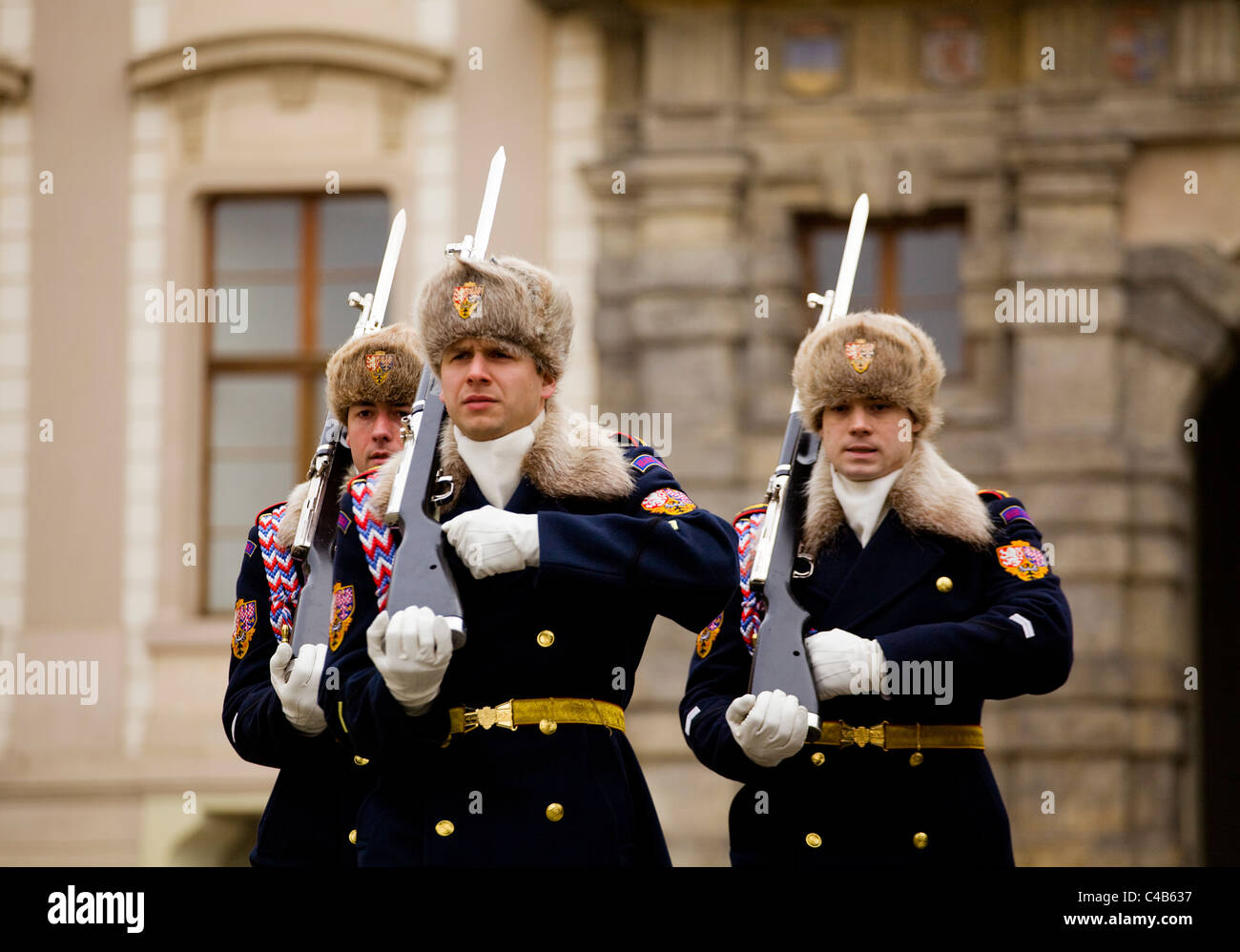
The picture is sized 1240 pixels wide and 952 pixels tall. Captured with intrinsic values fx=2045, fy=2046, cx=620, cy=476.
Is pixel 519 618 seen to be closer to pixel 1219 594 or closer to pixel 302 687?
pixel 302 687

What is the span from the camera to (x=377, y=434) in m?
4.72

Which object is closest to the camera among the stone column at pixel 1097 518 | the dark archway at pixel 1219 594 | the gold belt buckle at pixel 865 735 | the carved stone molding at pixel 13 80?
the gold belt buckle at pixel 865 735

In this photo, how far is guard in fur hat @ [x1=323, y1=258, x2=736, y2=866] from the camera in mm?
3652

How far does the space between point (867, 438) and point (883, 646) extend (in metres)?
0.49

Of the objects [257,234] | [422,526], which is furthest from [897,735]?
[257,234]

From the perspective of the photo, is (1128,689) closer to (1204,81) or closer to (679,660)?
(679,660)

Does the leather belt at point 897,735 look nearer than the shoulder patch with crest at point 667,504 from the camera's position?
No

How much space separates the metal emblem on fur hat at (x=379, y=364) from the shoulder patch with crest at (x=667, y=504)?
1076 mm

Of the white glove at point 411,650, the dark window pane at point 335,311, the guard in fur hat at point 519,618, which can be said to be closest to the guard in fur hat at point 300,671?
the guard in fur hat at point 519,618

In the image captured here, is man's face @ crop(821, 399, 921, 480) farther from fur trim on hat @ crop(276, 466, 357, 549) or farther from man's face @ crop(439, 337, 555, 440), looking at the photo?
fur trim on hat @ crop(276, 466, 357, 549)

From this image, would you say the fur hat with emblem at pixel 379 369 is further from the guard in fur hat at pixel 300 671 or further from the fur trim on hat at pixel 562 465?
the fur trim on hat at pixel 562 465

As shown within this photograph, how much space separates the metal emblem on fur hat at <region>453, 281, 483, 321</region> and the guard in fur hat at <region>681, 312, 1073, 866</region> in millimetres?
914

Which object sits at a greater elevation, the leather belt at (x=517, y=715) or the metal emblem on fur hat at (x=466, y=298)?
the metal emblem on fur hat at (x=466, y=298)

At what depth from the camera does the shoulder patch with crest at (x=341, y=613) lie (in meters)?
3.89
